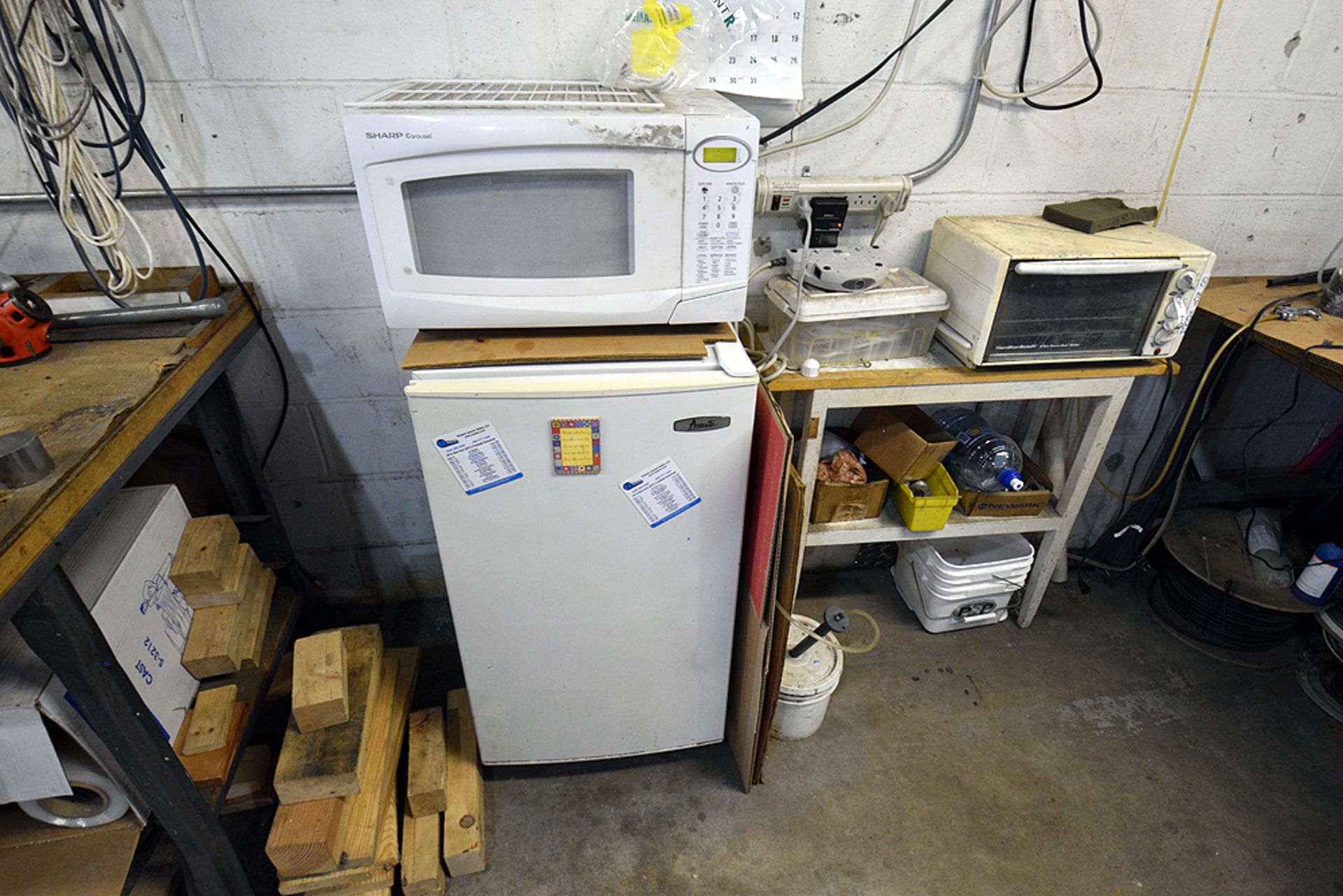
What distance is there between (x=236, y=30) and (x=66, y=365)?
664 mm

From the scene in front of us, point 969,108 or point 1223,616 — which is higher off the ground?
point 969,108

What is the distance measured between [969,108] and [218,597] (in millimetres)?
1804

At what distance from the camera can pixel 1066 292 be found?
4.38 feet

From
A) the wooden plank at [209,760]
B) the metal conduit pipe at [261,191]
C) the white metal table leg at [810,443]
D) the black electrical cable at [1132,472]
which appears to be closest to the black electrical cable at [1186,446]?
the black electrical cable at [1132,472]

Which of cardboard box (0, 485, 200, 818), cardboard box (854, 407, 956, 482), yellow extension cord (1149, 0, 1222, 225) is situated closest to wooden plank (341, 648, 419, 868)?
cardboard box (0, 485, 200, 818)

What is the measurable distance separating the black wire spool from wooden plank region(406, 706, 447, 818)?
1.96 meters

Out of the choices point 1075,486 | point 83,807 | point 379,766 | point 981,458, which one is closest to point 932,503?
point 981,458

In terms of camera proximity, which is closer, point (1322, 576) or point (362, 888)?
point (362, 888)

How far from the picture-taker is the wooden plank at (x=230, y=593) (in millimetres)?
1204

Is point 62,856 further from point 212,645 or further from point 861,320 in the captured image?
point 861,320

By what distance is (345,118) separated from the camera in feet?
2.88

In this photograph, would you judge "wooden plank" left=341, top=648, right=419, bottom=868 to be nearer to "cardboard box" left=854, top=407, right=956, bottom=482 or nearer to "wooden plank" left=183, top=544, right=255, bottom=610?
"wooden plank" left=183, top=544, right=255, bottom=610

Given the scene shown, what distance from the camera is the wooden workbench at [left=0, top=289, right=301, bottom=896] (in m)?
0.76

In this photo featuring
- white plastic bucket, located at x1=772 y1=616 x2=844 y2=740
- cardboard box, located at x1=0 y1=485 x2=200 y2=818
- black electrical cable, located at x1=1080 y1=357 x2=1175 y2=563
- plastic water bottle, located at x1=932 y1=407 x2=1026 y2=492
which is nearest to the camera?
cardboard box, located at x1=0 y1=485 x2=200 y2=818
